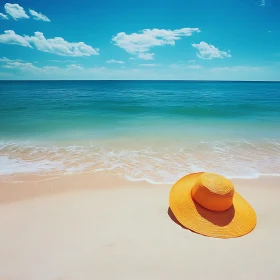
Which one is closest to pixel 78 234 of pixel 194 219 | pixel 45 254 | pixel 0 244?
pixel 45 254

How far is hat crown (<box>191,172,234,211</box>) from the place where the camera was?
348 cm

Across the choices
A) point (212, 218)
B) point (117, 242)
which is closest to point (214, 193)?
point (212, 218)

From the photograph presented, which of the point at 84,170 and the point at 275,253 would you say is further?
the point at 84,170

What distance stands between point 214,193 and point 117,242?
6.19 feet

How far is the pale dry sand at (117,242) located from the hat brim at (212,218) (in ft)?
0.46

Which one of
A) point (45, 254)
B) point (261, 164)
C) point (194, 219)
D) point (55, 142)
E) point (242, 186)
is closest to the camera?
point (45, 254)

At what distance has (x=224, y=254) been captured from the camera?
323cm

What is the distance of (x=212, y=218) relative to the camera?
11.7 feet

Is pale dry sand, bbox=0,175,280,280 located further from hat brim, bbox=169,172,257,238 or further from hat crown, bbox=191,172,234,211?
hat crown, bbox=191,172,234,211

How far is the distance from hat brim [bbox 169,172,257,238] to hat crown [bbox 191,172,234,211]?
12 cm

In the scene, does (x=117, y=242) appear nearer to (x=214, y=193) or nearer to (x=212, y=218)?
(x=212, y=218)

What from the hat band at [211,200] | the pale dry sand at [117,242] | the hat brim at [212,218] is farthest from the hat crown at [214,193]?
the pale dry sand at [117,242]

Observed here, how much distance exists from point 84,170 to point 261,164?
620 cm

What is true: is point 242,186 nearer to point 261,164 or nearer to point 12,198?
point 261,164
